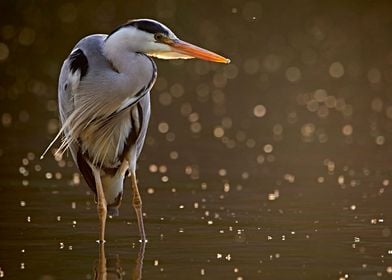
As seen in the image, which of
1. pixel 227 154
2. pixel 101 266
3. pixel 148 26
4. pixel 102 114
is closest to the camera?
pixel 101 266

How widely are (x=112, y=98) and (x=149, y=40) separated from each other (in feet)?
1.58

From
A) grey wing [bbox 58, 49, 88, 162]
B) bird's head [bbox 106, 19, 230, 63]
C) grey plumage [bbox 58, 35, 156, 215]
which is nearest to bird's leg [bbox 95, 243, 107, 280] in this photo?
grey plumage [bbox 58, 35, 156, 215]

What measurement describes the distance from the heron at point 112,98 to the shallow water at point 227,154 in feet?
1.46

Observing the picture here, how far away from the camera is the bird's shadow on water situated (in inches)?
303

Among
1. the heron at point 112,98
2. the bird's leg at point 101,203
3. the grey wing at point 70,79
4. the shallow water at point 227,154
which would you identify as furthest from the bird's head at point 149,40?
the shallow water at point 227,154

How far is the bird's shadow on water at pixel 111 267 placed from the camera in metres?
7.69

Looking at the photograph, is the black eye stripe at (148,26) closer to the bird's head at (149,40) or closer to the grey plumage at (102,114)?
the bird's head at (149,40)

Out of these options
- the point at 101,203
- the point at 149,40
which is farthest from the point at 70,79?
the point at 101,203

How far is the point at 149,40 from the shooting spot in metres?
8.90

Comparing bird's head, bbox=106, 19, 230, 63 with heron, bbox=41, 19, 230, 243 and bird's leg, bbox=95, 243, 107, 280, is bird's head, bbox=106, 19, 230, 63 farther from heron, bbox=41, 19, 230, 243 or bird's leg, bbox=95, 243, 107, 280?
bird's leg, bbox=95, 243, 107, 280

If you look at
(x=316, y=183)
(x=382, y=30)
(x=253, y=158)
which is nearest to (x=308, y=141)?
(x=253, y=158)

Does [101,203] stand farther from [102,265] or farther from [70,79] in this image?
[102,265]

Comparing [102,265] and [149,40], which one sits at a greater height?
[149,40]

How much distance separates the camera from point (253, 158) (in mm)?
13445
